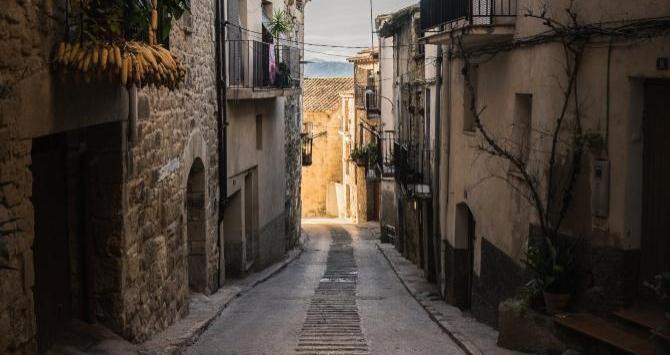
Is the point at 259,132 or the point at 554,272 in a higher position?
the point at 259,132

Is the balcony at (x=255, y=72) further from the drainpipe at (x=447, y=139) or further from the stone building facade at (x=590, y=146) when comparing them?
the stone building facade at (x=590, y=146)

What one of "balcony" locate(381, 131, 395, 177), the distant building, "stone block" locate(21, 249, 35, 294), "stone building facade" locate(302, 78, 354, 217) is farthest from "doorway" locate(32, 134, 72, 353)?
"stone building facade" locate(302, 78, 354, 217)

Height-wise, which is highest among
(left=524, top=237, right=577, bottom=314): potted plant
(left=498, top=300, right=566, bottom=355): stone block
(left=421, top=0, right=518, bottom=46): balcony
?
(left=421, top=0, right=518, bottom=46): balcony

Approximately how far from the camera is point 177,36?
1108 centimetres

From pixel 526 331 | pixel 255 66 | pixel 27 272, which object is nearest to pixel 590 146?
pixel 526 331

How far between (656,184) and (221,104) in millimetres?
8690

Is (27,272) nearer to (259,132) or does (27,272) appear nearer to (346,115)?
(259,132)

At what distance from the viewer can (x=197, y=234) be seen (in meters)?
13.6

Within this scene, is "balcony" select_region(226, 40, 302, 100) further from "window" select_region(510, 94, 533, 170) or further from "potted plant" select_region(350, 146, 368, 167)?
"potted plant" select_region(350, 146, 368, 167)

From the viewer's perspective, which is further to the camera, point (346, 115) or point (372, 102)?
point (346, 115)

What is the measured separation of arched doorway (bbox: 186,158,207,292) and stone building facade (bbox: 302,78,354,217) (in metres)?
38.0

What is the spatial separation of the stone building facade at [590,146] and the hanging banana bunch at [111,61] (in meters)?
4.51

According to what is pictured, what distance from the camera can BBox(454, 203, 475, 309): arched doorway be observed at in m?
14.5

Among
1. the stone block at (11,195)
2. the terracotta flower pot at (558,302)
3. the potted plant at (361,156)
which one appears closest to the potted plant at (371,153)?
the potted plant at (361,156)
